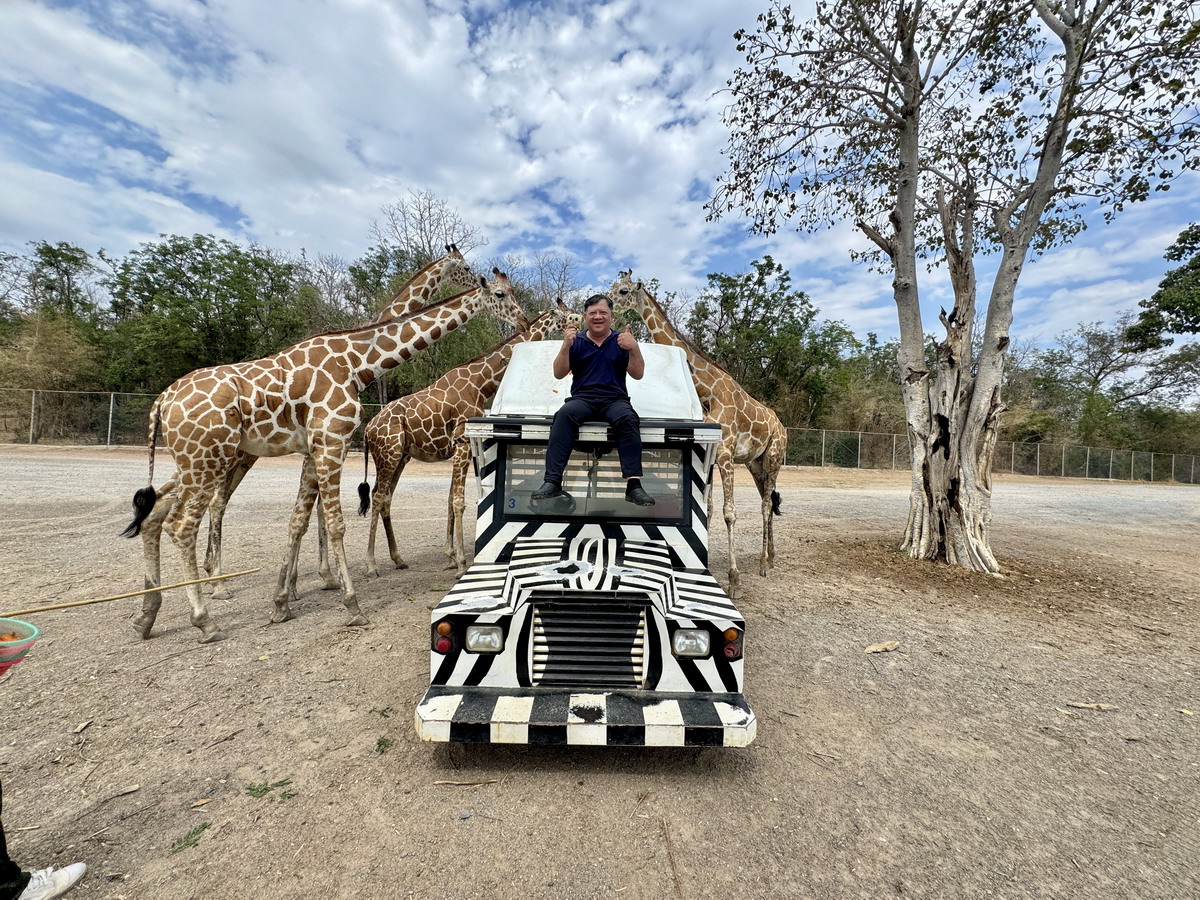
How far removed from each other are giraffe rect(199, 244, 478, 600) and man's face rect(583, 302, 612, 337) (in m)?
2.90

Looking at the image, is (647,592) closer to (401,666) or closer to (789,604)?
(401,666)

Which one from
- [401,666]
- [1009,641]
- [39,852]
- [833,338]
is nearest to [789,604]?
A: [1009,641]

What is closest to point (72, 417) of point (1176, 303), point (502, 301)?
point (502, 301)

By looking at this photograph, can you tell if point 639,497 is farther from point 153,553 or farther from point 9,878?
point 153,553

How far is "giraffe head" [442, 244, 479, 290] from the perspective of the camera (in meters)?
7.45

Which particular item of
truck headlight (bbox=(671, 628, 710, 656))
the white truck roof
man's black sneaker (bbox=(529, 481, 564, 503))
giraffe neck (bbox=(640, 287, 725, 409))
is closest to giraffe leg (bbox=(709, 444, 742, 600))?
giraffe neck (bbox=(640, 287, 725, 409))

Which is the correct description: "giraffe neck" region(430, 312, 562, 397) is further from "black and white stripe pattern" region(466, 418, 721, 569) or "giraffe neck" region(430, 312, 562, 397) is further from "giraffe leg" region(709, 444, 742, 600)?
"black and white stripe pattern" region(466, 418, 721, 569)

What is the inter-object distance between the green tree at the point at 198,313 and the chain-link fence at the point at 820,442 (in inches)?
84.8

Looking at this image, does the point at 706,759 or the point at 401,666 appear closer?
the point at 706,759

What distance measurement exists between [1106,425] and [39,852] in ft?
168

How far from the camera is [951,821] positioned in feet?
9.00

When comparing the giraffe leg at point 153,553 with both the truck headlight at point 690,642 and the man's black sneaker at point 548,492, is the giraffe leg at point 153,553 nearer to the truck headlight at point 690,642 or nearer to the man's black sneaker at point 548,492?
the man's black sneaker at point 548,492

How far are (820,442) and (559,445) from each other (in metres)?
28.0

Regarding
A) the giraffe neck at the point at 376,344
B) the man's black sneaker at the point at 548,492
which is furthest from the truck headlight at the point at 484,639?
the giraffe neck at the point at 376,344
